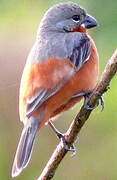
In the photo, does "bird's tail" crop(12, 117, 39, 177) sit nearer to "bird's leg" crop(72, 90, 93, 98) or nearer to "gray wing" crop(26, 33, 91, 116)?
"gray wing" crop(26, 33, 91, 116)

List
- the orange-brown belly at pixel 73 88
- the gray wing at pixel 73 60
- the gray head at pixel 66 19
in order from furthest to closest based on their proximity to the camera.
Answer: the gray head at pixel 66 19
the orange-brown belly at pixel 73 88
the gray wing at pixel 73 60

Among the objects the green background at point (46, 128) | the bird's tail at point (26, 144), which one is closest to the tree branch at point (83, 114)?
the bird's tail at point (26, 144)

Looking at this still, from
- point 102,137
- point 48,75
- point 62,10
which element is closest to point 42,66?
point 48,75

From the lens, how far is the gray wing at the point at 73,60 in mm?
5491

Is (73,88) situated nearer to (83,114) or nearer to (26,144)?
(26,144)

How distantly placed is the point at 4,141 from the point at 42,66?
1.76 m

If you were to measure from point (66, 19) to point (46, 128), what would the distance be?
147 cm

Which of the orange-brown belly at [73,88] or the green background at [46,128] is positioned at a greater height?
the orange-brown belly at [73,88]

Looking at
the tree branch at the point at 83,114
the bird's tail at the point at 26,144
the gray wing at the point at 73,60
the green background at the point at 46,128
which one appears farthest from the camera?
the green background at the point at 46,128

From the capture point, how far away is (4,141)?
24.0 ft

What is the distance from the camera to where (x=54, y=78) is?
221 inches

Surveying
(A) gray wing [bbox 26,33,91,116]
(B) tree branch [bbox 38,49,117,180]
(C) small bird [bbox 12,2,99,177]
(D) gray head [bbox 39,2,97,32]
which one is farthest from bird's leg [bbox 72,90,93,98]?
(D) gray head [bbox 39,2,97,32]

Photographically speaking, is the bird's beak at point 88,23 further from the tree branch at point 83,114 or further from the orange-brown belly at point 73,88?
the tree branch at point 83,114

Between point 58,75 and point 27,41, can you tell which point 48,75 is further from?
point 27,41
